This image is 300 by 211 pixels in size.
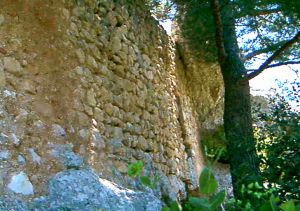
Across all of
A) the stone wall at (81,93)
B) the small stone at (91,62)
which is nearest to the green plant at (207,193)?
the stone wall at (81,93)

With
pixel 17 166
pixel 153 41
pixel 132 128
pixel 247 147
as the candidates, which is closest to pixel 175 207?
pixel 17 166

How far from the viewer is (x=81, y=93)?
354cm

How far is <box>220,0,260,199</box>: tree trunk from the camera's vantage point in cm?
490

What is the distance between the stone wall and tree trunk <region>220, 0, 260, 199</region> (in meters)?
0.70

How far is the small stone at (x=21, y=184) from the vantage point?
268cm

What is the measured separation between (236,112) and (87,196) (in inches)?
125

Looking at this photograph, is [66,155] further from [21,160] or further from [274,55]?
[274,55]

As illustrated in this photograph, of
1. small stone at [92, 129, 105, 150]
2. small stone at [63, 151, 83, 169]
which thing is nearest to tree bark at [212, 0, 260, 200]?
small stone at [92, 129, 105, 150]

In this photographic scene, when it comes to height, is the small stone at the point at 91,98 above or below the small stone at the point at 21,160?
above

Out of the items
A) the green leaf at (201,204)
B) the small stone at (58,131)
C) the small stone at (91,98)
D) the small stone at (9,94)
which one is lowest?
the green leaf at (201,204)

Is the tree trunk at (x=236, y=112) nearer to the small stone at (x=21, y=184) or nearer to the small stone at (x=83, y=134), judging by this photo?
the small stone at (x=83, y=134)

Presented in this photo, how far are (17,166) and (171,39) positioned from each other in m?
4.07

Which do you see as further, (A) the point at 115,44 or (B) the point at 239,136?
(B) the point at 239,136

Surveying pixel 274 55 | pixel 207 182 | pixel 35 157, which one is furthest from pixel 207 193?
pixel 274 55
